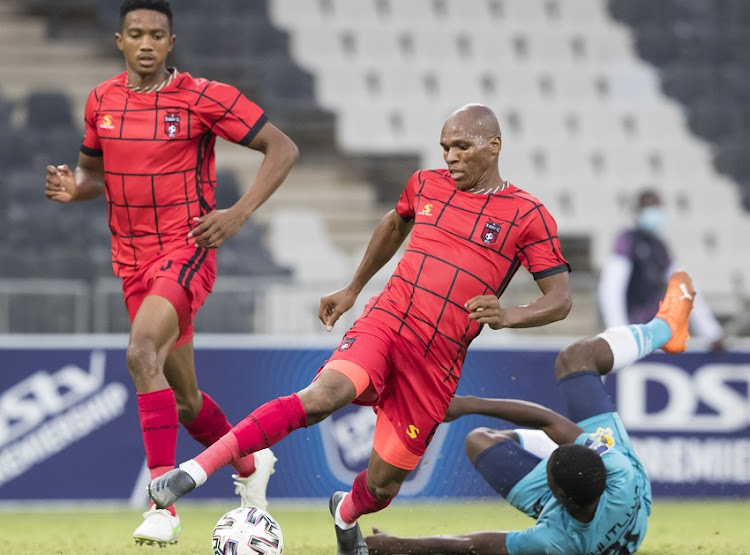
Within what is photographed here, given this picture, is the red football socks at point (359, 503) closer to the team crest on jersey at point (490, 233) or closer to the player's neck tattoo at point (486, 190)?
the team crest on jersey at point (490, 233)

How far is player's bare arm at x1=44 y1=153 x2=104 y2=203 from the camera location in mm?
5727

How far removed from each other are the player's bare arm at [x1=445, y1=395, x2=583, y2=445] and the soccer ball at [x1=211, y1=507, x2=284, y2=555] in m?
1.09

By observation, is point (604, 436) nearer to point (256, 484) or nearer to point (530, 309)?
point (530, 309)

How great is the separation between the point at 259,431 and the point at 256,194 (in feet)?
4.49

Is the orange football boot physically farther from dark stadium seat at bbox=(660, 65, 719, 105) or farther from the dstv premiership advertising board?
dark stadium seat at bbox=(660, 65, 719, 105)

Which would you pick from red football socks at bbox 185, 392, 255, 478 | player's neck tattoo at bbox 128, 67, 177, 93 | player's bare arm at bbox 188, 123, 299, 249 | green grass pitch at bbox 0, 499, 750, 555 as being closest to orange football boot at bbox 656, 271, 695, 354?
green grass pitch at bbox 0, 499, 750, 555

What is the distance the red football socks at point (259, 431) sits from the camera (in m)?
4.55

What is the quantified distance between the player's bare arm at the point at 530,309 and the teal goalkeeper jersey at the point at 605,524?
2.20ft

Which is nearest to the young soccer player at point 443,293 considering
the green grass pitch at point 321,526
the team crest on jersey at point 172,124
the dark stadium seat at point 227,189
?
the green grass pitch at point 321,526

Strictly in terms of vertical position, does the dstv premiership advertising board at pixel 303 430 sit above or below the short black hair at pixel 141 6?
below

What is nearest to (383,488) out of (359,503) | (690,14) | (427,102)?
(359,503)

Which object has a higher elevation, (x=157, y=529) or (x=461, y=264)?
(x=461, y=264)

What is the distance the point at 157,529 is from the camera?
5.11 meters

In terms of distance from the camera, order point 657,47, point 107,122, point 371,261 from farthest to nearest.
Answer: point 657,47 < point 107,122 < point 371,261
